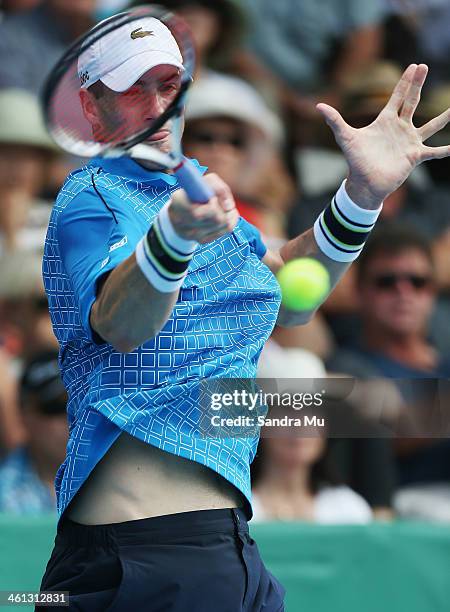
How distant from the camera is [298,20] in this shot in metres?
5.61

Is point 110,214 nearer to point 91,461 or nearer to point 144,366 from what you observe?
point 144,366

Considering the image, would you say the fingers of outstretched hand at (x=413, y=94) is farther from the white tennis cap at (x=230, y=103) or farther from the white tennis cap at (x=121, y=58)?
the white tennis cap at (x=230, y=103)

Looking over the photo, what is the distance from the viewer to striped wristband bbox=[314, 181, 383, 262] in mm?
2738

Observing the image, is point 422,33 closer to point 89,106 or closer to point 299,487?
point 299,487

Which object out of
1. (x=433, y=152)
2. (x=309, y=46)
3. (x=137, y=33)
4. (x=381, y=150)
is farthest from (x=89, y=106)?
(x=309, y=46)

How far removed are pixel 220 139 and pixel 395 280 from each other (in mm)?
1087

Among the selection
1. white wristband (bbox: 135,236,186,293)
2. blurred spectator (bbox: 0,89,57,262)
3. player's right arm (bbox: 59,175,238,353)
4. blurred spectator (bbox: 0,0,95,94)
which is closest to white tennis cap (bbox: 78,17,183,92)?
player's right arm (bbox: 59,175,238,353)

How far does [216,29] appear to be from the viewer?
542 centimetres

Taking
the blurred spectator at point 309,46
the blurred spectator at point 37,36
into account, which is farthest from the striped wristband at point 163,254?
the blurred spectator at point 309,46

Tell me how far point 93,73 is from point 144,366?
62 centimetres

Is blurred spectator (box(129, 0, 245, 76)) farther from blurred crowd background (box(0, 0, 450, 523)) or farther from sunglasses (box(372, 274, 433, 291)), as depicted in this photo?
sunglasses (box(372, 274, 433, 291))

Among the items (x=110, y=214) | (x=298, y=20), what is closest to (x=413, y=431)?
A: (x=110, y=214)

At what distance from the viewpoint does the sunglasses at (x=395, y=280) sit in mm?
5184

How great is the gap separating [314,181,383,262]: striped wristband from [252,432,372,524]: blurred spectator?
5.23 feet
